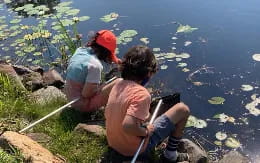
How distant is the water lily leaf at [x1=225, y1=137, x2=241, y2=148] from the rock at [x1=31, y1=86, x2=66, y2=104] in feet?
5.34

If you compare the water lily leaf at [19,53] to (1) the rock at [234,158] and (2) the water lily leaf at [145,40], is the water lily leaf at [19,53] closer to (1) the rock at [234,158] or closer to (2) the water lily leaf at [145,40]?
(2) the water lily leaf at [145,40]

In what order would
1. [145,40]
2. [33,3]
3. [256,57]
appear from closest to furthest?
[256,57]
[145,40]
[33,3]

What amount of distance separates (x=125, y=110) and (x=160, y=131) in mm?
430

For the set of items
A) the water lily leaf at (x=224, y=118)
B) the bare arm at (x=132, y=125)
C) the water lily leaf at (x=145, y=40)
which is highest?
the bare arm at (x=132, y=125)

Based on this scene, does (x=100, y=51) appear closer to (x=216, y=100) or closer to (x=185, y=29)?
(x=216, y=100)

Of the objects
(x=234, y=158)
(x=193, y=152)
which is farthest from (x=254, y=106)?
(x=193, y=152)

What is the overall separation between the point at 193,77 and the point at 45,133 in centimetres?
202

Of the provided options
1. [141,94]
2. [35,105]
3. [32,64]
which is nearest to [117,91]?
[141,94]

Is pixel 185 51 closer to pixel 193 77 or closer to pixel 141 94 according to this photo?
pixel 193 77

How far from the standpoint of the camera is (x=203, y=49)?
512cm

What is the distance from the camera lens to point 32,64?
5.35m

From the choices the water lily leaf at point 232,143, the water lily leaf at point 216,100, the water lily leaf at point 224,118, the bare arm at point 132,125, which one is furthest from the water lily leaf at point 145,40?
the bare arm at point 132,125

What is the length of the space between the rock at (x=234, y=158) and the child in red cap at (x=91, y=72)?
1.11 meters

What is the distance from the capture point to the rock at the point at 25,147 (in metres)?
2.33
